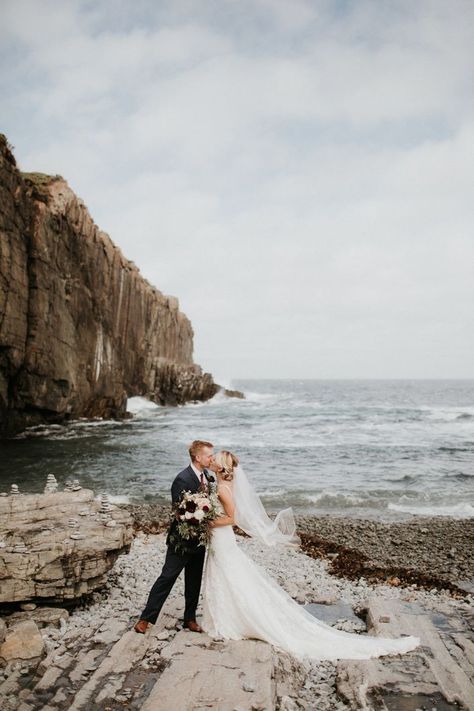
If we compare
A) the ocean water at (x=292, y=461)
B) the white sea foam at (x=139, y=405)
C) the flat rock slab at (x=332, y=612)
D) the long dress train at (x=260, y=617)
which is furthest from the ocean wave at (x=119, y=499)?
the white sea foam at (x=139, y=405)

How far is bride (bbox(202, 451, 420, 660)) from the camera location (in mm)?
5676

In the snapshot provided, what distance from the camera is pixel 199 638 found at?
18.6ft

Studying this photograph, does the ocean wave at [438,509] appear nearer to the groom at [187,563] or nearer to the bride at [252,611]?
the bride at [252,611]

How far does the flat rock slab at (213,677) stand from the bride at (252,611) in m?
0.20

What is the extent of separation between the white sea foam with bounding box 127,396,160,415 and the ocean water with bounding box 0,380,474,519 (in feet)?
24.4

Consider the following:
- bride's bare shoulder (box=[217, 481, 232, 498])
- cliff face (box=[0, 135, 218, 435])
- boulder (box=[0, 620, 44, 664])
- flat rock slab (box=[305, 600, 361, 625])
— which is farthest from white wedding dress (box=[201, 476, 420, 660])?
cliff face (box=[0, 135, 218, 435])

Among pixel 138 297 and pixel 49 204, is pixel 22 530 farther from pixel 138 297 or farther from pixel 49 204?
pixel 138 297

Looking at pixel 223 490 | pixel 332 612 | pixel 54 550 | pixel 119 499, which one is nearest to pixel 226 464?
pixel 223 490

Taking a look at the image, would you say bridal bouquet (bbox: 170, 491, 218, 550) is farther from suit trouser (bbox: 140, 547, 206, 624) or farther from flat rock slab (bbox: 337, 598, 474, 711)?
flat rock slab (bbox: 337, 598, 474, 711)

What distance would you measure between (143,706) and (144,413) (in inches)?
1800

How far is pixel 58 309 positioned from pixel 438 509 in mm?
25500

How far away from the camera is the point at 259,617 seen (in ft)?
18.6

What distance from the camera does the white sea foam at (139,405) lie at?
4997 cm

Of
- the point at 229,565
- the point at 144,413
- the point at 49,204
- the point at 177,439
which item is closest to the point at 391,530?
the point at 229,565
